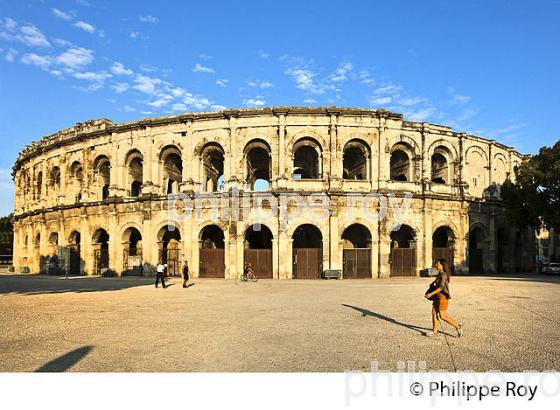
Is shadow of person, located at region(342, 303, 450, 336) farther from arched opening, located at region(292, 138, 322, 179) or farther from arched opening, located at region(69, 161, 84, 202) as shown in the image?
arched opening, located at region(69, 161, 84, 202)

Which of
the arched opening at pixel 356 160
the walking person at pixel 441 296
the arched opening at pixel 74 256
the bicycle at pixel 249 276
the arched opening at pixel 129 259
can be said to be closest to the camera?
the walking person at pixel 441 296

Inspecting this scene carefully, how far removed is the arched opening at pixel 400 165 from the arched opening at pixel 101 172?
68.3 ft

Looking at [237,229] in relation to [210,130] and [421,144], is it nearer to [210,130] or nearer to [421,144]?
[210,130]

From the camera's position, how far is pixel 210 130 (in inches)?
909

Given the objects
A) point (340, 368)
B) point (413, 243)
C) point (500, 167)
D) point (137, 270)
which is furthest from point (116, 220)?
point (500, 167)

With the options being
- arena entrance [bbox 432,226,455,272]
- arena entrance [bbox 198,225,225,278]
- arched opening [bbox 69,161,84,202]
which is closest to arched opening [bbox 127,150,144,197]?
arched opening [bbox 69,161,84,202]

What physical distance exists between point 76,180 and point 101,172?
8.61 ft

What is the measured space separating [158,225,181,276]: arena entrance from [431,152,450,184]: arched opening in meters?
18.7

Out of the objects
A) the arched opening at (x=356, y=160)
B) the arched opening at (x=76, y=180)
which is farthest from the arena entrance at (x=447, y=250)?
the arched opening at (x=76, y=180)

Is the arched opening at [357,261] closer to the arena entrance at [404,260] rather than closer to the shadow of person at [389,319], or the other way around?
the arena entrance at [404,260]

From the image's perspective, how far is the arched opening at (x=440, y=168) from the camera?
2488 centimetres

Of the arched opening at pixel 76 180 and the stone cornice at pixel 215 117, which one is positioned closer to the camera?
the stone cornice at pixel 215 117

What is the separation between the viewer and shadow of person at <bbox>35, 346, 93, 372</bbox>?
5176 millimetres

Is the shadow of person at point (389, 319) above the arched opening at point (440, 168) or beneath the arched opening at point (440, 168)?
beneath
